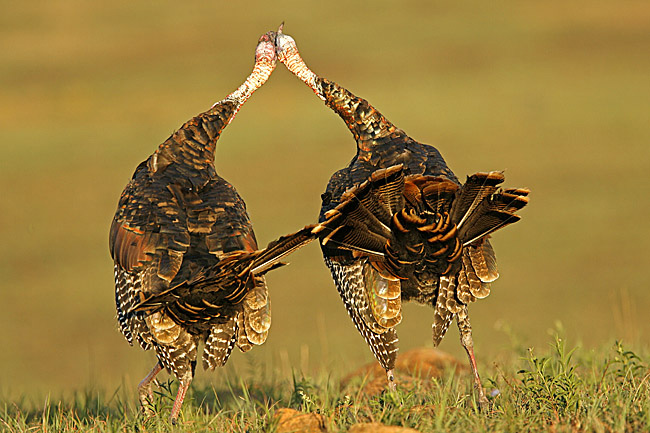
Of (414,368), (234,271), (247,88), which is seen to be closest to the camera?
(234,271)

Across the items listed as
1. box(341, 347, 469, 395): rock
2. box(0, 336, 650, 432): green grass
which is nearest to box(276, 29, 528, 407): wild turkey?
box(0, 336, 650, 432): green grass

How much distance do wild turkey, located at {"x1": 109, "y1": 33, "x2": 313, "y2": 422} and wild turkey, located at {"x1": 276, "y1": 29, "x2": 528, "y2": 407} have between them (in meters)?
0.47

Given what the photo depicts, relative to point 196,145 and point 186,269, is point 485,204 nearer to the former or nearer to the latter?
point 186,269

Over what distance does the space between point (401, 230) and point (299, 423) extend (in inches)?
54.4

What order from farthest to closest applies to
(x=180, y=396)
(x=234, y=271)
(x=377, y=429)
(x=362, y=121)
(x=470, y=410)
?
1. (x=362, y=121)
2. (x=180, y=396)
3. (x=234, y=271)
4. (x=470, y=410)
5. (x=377, y=429)

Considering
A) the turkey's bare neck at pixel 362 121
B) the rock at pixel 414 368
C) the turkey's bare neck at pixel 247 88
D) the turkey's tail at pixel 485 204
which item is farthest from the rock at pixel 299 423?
the turkey's bare neck at pixel 247 88

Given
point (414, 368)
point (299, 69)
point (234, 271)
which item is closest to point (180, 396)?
point (234, 271)

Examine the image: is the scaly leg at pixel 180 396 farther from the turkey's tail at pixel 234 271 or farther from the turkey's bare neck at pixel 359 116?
the turkey's bare neck at pixel 359 116

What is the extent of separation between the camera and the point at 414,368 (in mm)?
6199

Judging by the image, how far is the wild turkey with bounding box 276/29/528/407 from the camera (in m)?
4.71

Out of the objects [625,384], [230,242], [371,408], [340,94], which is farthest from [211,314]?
[625,384]

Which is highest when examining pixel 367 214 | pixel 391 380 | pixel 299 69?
pixel 299 69

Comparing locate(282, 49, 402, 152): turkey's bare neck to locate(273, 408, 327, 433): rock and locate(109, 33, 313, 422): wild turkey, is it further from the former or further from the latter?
locate(273, 408, 327, 433): rock

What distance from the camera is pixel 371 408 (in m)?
4.70
